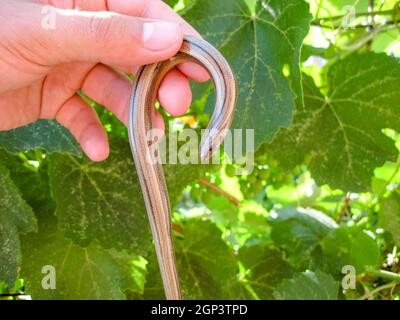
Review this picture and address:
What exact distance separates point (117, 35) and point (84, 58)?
73mm

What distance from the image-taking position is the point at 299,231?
1260 mm

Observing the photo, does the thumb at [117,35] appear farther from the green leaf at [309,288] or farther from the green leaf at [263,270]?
the green leaf at [263,270]

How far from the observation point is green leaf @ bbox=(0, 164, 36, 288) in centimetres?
98

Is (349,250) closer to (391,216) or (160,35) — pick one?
(391,216)

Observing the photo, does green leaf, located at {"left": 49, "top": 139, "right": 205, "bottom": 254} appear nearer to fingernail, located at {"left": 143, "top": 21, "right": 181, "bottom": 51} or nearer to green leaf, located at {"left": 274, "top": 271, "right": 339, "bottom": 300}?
green leaf, located at {"left": 274, "top": 271, "right": 339, "bottom": 300}

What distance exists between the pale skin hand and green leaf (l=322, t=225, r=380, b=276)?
17.6 inches

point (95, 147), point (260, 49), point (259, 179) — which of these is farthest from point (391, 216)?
point (95, 147)

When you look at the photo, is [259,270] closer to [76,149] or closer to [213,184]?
[213,184]

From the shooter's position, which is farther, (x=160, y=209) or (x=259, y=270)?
(x=259, y=270)

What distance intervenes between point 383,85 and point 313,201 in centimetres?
48

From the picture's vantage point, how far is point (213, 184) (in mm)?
1353
